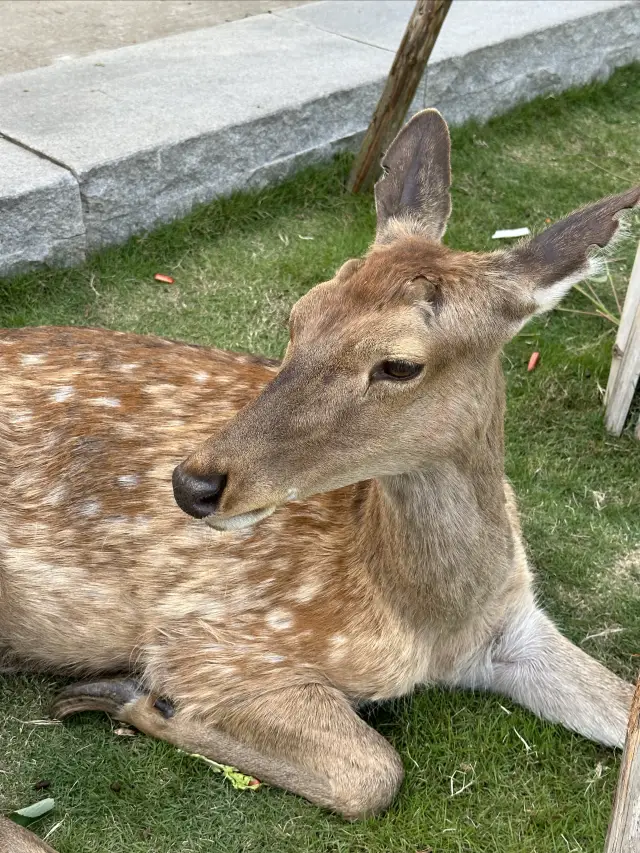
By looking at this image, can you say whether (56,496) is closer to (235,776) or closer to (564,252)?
(235,776)

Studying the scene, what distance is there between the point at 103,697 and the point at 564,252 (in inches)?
75.9

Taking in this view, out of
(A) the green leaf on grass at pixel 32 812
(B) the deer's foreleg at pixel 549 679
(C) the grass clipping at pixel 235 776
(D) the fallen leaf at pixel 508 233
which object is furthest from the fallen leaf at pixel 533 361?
(A) the green leaf on grass at pixel 32 812

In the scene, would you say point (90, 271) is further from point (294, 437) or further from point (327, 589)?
point (294, 437)

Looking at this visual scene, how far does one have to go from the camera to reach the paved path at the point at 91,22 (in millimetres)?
6695

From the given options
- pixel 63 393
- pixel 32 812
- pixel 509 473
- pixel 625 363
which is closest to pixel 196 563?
pixel 63 393

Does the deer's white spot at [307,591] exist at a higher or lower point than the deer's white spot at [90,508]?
lower

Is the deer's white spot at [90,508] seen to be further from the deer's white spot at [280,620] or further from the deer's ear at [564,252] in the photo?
the deer's ear at [564,252]

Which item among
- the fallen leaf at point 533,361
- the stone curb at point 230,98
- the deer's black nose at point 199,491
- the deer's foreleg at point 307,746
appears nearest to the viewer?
the deer's black nose at point 199,491

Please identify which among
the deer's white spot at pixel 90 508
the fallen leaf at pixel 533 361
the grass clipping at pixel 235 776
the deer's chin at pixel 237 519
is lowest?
the grass clipping at pixel 235 776

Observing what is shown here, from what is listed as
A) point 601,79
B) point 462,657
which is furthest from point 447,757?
point 601,79

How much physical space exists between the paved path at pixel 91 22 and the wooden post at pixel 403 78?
1.97 m

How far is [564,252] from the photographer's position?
270 cm

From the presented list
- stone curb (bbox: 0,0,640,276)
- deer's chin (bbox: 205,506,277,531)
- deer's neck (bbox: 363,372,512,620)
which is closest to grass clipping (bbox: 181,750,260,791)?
deer's neck (bbox: 363,372,512,620)

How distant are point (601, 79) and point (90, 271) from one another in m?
4.50
